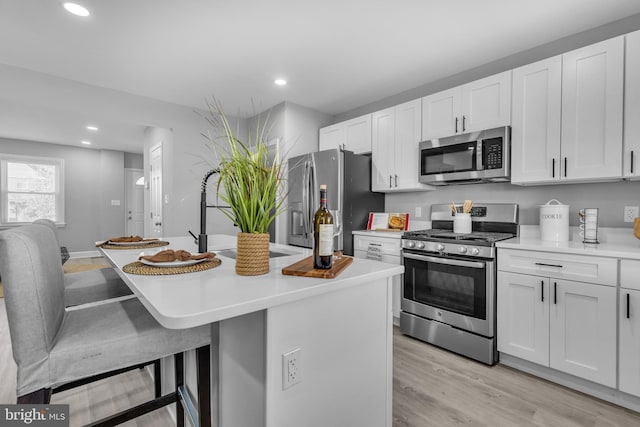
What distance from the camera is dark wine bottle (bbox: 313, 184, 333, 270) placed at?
1.13 metres

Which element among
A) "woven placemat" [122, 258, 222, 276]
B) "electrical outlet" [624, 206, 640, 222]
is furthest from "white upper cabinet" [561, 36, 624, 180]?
"woven placemat" [122, 258, 222, 276]

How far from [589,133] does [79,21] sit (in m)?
3.82

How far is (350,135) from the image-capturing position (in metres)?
3.82

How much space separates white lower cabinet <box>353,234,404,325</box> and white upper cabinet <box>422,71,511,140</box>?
1.11 meters

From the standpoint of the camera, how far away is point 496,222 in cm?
279

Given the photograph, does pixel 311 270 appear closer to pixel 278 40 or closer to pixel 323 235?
pixel 323 235

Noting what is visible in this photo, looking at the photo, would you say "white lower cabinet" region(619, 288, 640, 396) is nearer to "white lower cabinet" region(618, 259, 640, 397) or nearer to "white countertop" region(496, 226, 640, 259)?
"white lower cabinet" region(618, 259, 640, 397)

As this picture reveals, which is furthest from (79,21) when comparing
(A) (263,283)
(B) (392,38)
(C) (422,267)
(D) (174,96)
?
(C) (422,267)

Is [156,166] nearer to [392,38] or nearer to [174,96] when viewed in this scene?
[174,96]

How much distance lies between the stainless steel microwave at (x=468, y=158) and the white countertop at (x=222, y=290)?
70.9 inches

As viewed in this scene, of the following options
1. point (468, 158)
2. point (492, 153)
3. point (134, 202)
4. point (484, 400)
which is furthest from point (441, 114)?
point (134, 202)

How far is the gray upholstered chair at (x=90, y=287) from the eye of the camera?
5.46 ft

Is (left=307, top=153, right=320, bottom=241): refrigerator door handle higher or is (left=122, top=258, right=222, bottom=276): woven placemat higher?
(left=307, top=153, right=320, bottom=241): refrigerator door handle

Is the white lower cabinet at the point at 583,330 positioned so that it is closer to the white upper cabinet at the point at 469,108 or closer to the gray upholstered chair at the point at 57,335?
the white upper cabinet at the point at 469,108
